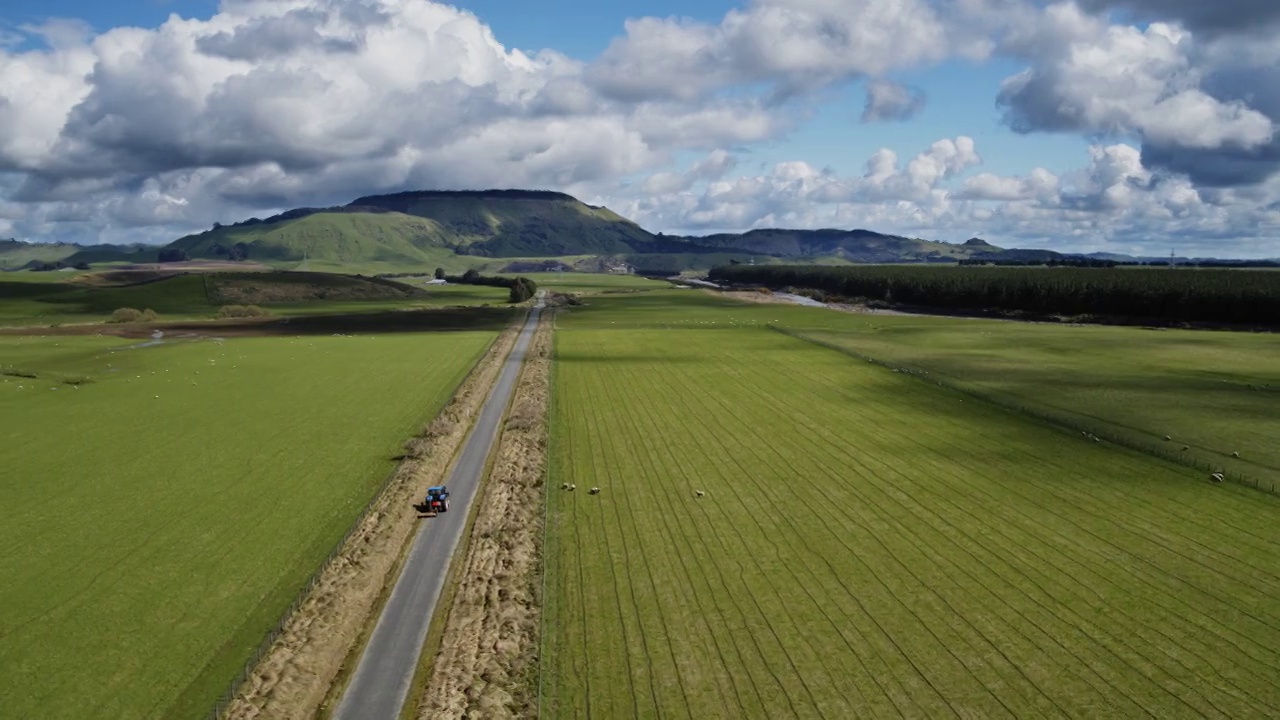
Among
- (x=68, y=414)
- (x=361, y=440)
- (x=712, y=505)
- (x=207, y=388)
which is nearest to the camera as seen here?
(x=712, y=505)

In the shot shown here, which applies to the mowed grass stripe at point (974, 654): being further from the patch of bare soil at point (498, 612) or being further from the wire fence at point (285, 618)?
the wire fence at point (285, 618)

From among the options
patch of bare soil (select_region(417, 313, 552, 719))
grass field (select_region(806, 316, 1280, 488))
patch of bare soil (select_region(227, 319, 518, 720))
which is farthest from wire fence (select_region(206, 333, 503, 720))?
grass field (select_region(806, 316, 1280, 488))

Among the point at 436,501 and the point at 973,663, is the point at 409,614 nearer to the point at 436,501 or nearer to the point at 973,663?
the point at 436,501

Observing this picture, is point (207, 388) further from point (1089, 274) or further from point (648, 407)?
point (1089, 274)

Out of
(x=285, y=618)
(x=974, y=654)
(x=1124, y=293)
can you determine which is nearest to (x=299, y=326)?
(x=285, y=618)

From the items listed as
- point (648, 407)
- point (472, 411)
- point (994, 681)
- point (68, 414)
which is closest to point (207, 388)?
point (68, 414)

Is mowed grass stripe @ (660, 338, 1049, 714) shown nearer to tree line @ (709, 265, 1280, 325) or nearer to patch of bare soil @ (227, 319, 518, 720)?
patch of bare soil @ (227, 319, 518, 720)
